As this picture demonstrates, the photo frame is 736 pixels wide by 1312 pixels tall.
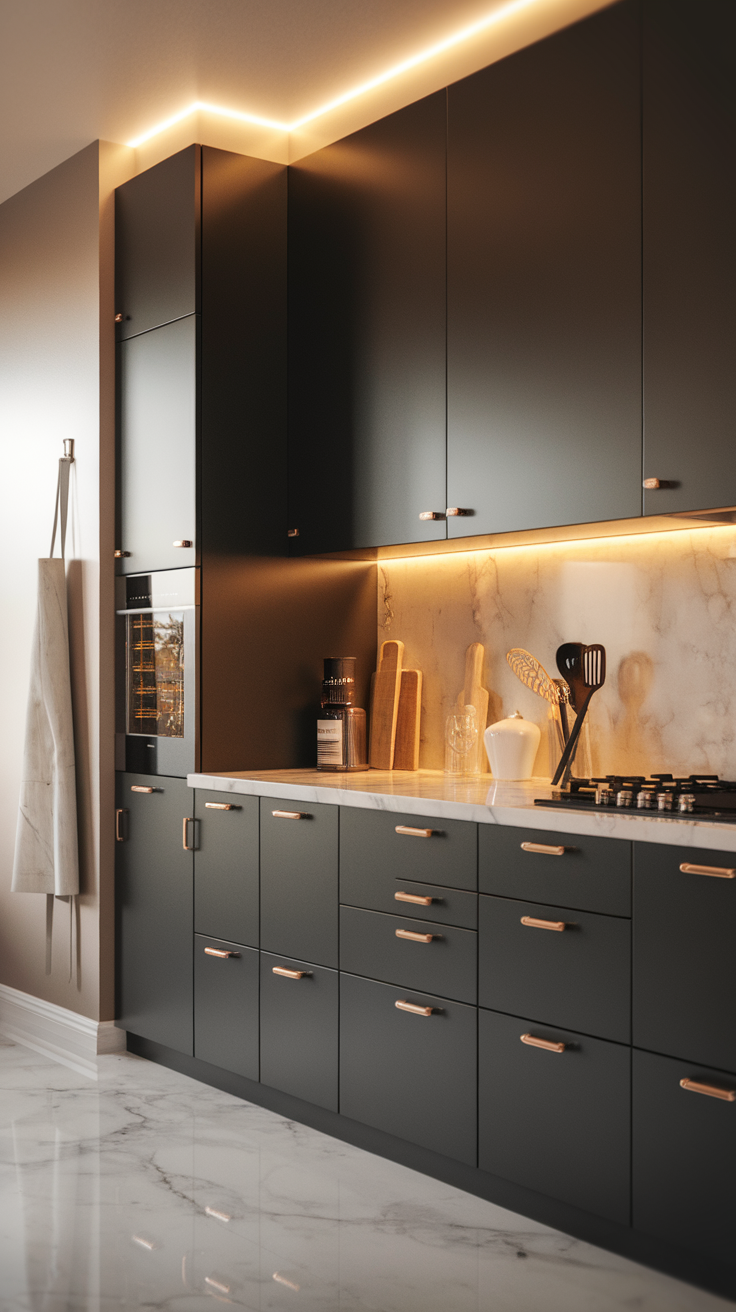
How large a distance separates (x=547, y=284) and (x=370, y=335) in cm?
72

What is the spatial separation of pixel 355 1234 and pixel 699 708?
1.42m

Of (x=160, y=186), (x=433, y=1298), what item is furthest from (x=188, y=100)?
(x=433, y=1298)

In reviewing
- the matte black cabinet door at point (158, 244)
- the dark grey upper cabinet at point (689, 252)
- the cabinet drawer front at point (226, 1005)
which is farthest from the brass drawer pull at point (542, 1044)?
the matte black cabinet door at point (158, 244)

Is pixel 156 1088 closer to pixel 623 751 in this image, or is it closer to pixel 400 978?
pixel 400 978

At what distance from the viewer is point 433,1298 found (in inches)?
92.7

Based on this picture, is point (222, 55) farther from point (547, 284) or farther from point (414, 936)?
point (414, 936)

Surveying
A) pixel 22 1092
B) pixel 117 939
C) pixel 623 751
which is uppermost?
pixel 623 751

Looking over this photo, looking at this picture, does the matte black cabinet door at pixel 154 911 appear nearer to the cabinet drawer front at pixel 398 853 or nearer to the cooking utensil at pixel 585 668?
the cabinet drawer front at pixel 398 853

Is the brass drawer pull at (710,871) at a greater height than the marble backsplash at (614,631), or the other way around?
the marble backsplash at (614,631)

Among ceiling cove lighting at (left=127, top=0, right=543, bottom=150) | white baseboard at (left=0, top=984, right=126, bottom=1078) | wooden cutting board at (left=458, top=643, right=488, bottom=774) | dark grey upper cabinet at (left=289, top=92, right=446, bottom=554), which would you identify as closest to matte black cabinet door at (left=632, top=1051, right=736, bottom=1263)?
wooden cutting board at (left=458, top=643, right=488, bottom=774)

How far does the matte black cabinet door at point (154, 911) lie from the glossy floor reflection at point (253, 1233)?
0.39 meters

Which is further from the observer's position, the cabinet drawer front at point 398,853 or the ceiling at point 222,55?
the ceiling at point 222,55

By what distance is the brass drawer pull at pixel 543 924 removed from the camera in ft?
8.32

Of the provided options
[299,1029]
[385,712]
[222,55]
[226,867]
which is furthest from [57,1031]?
[222,55]
